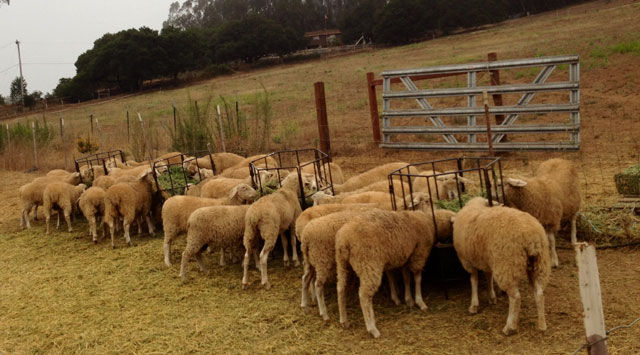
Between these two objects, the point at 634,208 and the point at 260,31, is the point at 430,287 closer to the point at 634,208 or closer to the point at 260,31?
the point at 634,208

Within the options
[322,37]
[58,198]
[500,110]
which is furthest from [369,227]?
[322,37]

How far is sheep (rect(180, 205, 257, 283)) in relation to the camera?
26.2ft

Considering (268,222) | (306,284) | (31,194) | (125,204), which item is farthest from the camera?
(31,194)

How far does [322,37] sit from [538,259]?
283 feet

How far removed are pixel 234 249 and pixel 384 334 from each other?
4085 mm

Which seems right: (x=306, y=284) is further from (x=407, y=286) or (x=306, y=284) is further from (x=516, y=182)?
(x=516, y=182)

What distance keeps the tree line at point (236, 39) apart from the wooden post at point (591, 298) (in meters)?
58.8

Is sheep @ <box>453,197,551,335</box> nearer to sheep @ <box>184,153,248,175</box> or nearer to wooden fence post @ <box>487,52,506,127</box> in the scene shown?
sheep @ <box>184,153,248,175</box>

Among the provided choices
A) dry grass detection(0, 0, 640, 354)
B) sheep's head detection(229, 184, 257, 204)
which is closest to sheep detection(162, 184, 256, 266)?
sheep's head detection(229, 184, 257, 204)

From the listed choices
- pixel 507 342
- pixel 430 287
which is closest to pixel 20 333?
pixel 430 287

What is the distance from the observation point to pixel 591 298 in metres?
3.56

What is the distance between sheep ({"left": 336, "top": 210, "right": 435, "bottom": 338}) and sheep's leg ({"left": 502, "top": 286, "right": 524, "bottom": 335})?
1.10 meters

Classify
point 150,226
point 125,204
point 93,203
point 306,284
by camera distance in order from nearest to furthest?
point 306,284, point 125,204, point 93,203, point 150,226

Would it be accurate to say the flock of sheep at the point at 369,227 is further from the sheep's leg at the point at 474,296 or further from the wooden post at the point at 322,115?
the wooden post at the point at 322,115
